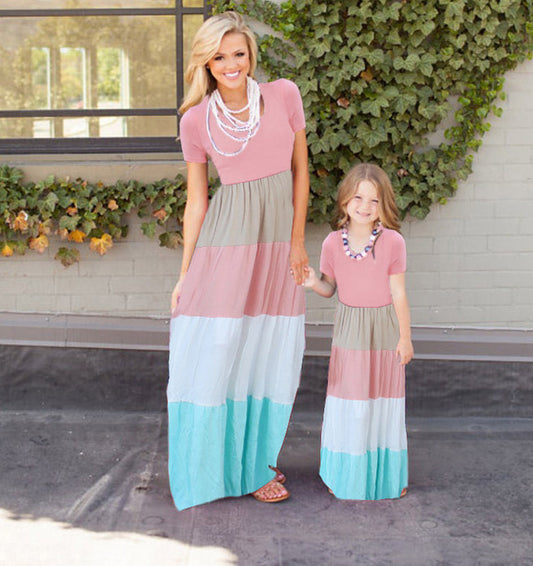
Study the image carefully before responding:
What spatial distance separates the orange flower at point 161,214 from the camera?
455 centimetres

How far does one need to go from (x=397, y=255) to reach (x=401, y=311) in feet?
0.76

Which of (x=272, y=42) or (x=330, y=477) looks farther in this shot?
(x=272, y=42)

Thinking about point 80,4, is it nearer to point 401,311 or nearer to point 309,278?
point 309,278

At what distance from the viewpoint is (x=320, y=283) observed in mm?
3594

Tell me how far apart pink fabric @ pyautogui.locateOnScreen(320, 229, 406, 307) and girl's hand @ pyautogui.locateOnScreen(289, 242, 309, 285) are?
13cm

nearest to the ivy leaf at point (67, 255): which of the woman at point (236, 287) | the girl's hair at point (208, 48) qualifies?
the woman at point (236, 287)

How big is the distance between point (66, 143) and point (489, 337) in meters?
2.60

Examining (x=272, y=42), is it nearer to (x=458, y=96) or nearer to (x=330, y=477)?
(x=458, y=96)

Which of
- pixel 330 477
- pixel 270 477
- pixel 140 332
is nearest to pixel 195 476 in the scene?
pixel 270 477

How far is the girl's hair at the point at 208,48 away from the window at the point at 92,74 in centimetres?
140

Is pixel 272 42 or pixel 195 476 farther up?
pixel 272 42

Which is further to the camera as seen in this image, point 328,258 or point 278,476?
point 278,476

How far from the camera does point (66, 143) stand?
4758mm

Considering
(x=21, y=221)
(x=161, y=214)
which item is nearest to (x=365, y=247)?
(x=161, y=214)
